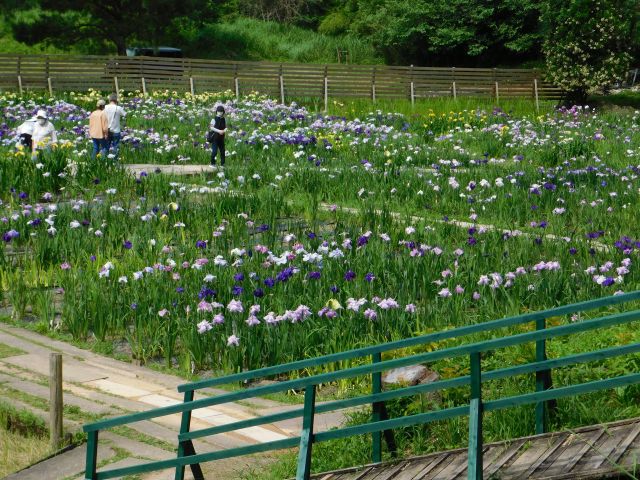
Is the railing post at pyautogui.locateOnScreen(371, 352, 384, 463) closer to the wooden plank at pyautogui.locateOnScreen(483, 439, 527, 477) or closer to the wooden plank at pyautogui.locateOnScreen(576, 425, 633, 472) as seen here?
the wooden plank at pyautogui.locateOnScreen(483, 439, 527, 477)

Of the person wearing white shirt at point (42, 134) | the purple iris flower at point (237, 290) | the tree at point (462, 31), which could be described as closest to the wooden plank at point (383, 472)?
the purple iris flower at point (237, 290)

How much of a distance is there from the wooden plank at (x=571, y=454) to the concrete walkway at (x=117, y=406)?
2.22 meters

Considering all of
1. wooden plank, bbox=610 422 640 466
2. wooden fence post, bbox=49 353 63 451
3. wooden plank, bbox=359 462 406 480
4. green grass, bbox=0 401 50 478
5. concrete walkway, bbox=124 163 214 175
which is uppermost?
wooden plank, bbox=610 422 640 466

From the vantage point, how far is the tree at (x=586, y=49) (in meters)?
30.6

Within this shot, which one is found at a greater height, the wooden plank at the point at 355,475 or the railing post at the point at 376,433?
the railing post at the point at 376,433

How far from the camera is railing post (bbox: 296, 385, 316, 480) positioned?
4.38 metres

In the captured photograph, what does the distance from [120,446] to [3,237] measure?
16.3ft

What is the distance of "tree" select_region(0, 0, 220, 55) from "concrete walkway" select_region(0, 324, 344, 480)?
93.2ft

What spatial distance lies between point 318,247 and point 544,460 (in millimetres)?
5721

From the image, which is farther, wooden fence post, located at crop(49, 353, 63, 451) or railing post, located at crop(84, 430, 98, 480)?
wooden fence post, located at crop(49, 353, 63, 451)

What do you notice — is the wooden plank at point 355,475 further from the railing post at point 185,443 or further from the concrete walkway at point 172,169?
the concrete walkway at point 172,169

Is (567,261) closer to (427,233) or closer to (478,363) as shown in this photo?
(427,233)

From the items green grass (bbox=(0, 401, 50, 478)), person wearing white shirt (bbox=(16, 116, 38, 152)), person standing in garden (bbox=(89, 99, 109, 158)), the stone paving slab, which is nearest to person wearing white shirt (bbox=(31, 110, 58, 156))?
person wearing white shirt (bbox=(16, 116, 38, 152))

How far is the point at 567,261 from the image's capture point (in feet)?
31.3
